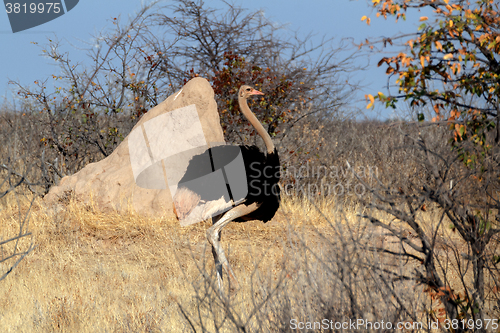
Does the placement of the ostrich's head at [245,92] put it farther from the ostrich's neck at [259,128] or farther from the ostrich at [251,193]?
the ostrich at [251,193]

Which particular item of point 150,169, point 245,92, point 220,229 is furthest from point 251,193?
point 150,169

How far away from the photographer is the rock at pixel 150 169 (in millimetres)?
6918

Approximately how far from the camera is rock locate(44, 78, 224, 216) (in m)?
6.92

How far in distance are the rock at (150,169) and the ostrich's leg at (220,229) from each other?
6.60 ft

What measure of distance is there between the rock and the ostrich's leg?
2012mm

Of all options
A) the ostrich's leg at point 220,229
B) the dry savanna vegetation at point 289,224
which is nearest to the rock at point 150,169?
the dry savanna vegetation at point 289,224

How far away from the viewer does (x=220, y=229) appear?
16.3 ft

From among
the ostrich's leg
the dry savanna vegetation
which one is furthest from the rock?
the ostrich's leg

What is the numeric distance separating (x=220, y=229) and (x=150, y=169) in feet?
8.27

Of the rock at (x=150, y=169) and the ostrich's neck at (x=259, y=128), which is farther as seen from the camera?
the rock at (x=150, y=169)

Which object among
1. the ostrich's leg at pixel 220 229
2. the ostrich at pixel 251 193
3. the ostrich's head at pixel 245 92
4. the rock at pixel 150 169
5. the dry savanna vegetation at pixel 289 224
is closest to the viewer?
the dry savanna vegetation at pixel 289 224

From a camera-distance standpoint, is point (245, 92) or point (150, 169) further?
point (150, 169)

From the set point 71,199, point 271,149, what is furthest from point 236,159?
point 71,199

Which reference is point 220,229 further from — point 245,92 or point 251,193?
point 245,92
